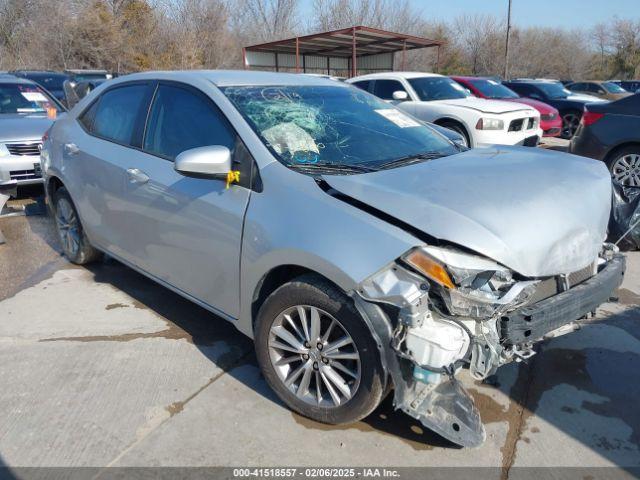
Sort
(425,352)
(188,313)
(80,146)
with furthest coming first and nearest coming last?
(80,146)
(188,313)
(425,352)

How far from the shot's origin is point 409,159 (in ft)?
10.2

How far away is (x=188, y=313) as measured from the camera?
3939mm

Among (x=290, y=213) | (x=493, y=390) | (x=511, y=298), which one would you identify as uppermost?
(x=290, y=213)

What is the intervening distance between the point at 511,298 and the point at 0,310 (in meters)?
3.72

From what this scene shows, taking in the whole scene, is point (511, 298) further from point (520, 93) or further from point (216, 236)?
point (520, 93)

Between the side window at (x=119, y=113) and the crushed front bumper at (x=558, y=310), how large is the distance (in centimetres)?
275

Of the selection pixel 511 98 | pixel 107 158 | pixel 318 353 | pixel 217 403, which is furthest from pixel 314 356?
pixel 511 98

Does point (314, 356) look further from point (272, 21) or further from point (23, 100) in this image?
point (272, 21)

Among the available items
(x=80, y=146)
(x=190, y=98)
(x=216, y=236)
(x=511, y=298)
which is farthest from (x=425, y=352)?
(x=80, y=146)

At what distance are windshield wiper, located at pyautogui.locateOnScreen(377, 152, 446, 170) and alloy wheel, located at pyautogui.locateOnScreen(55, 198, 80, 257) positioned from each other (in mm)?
3022

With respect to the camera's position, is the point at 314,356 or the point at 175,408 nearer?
the point at 314,356

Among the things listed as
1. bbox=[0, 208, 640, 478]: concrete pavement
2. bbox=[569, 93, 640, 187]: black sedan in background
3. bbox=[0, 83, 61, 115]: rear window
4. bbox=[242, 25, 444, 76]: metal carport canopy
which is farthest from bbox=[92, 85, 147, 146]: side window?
bbox=[242, 25, 444, 76]: metal carport canopy

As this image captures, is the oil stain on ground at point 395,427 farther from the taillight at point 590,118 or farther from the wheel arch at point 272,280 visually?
the taillight at point 590,118

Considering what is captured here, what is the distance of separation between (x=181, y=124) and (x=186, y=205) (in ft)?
2.01
